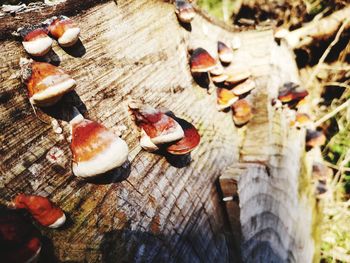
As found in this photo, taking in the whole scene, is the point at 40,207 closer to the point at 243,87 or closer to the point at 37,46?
the point at 37,46

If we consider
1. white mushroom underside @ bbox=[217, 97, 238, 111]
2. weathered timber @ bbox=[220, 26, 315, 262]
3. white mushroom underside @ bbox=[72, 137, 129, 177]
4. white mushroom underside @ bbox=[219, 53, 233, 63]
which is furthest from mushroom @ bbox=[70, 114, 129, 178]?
white mushroom underside @ bbox=[219, 53, 233, 63]

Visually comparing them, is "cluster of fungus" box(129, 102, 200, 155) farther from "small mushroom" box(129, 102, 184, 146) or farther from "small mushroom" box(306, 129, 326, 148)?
"small mushroom" box(306, 129, 326, 148)

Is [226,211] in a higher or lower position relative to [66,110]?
lower

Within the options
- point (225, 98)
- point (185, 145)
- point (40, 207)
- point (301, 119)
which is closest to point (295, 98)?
point (301, 119)

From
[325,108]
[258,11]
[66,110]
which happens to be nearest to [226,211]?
[66,110]

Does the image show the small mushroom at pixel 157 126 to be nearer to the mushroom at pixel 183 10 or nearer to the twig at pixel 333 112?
the mushroom at pixel 183 10

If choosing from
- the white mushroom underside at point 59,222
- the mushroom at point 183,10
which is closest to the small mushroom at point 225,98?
the mushroom at point 183,10

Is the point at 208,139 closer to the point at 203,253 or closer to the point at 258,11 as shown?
the point at 203,253
